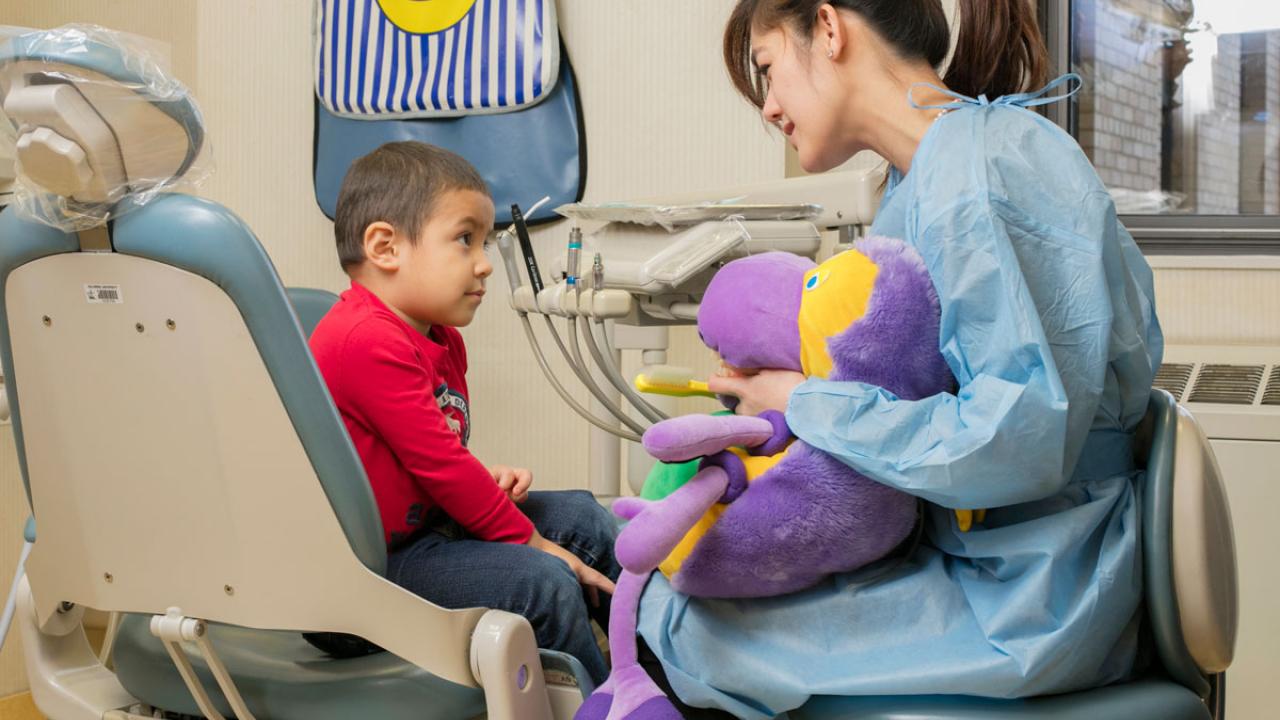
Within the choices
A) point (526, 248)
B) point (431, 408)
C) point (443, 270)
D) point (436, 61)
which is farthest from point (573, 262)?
point (436, 61)

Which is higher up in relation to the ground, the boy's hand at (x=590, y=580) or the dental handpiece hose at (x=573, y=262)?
the dental handpiece hose at (x=573, y=262)

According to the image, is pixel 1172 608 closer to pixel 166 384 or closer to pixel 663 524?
pixel 663 524

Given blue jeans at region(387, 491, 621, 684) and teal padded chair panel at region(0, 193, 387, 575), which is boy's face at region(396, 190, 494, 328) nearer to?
blue jeans at region(387, 491, 621, 684)

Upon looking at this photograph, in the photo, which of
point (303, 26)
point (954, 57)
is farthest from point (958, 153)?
point (303, 26)

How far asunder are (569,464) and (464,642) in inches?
59.7

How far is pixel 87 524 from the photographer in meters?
1.08

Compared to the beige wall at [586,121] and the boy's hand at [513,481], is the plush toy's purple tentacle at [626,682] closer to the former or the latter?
the boy's hand at [513,481]

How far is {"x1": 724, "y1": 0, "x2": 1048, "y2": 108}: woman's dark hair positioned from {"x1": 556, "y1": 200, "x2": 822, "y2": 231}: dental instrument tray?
0.40m

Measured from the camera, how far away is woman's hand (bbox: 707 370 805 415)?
1.04 meters

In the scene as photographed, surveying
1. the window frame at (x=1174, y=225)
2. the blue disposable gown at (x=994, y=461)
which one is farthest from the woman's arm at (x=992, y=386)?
the window frame at (x=1174, y=225)

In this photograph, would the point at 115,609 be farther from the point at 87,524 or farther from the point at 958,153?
the point at 958,153

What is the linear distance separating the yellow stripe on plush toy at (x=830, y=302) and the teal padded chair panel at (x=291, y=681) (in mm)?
421

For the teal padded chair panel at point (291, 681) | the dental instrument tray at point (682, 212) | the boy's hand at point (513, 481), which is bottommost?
the teal padded chair panel at point (291, 681)

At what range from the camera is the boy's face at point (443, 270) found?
1367 millimetres
